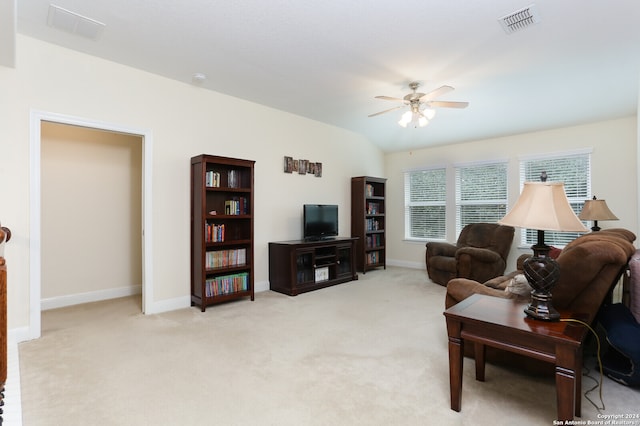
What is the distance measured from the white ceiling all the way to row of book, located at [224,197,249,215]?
1400mm

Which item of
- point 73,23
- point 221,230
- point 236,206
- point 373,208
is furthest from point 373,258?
point 73,23

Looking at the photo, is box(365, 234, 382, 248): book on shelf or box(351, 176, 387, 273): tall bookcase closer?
box(351, 176, 387, 273): tall bookcase

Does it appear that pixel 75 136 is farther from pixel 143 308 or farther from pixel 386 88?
pixel 386 88

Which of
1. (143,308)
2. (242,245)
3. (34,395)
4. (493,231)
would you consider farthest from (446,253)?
(34,395)

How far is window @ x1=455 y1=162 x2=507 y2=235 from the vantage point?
5.60 meters

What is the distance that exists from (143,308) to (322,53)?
10.9 ft

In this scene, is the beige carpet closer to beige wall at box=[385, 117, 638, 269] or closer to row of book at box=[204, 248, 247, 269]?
row of book at box=[204, 248, 247, 269]

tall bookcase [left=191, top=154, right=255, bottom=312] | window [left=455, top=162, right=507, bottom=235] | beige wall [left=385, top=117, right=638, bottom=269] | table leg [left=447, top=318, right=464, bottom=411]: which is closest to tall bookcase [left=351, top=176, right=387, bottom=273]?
Answer: beige wall [left=385, top=117, right=638, bottom=269]

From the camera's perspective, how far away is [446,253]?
17.1 ft

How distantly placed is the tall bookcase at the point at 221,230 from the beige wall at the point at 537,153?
11.7ft

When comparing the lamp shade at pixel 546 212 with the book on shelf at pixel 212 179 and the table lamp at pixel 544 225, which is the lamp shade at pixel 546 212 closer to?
the table lamp at pixel 544 225

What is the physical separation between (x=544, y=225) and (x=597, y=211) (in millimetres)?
3341

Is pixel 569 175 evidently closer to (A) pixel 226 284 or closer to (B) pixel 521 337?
(B) pixel 521 337

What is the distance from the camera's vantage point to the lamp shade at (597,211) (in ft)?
13.4
